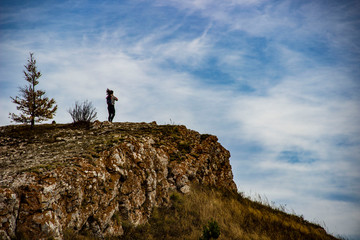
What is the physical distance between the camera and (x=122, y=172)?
12891mm

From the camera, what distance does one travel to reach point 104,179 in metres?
11.8

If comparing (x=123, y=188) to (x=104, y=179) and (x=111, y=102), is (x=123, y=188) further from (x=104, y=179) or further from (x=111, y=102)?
(x=111, y=102)

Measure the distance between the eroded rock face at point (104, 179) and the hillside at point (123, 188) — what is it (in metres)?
0.03

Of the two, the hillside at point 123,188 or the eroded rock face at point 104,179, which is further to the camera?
the hillside at point 123,188

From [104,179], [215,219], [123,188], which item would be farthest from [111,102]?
[215,219]

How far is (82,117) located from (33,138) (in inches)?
225

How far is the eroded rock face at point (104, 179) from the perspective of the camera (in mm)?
8828

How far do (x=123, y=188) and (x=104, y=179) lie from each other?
1288 mm

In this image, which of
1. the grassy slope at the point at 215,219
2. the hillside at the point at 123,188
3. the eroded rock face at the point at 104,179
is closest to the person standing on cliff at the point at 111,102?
the hillside at the point at 123,188

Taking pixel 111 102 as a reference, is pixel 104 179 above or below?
below

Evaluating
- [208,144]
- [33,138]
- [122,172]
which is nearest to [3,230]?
[122,172]

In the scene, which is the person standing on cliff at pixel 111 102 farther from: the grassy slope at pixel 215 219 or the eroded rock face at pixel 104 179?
the grassy slope at pixel 215 219

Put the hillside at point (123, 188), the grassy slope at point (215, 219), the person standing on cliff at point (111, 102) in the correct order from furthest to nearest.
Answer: the person standing on cliff at point (111, 102) < the grassy slope at point (215, 219) < the hillside at point (123, 188)

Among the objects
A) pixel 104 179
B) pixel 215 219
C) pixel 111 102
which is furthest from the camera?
pixel 111 102
